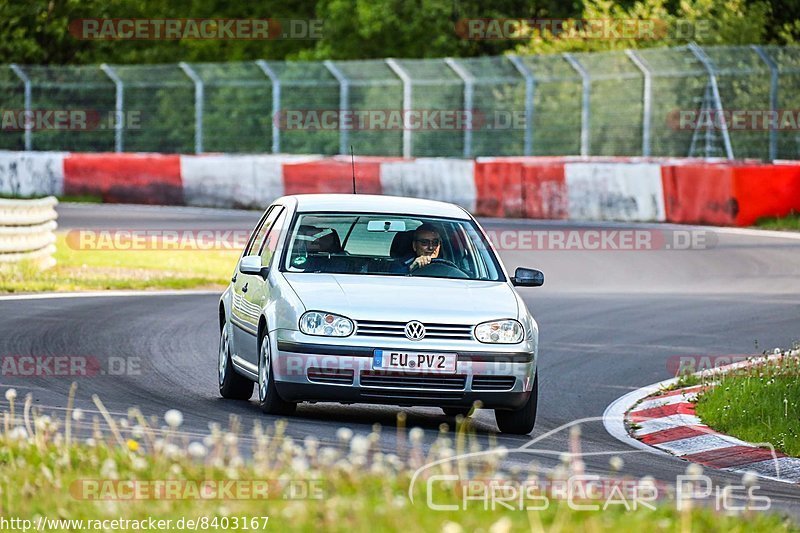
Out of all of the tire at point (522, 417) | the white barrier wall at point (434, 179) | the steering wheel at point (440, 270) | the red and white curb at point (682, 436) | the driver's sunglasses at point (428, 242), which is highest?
the driver's sunglasses at point (428, 242)

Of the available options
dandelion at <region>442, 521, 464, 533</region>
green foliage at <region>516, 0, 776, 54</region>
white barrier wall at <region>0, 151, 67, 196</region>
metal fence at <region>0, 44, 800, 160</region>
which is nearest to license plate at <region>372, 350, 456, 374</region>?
dandelion at <region>442, 521, 464, 533</region>

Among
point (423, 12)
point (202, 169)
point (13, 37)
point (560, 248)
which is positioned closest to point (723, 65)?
point (560, 248)

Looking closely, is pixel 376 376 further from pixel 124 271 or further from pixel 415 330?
pixel 124 271

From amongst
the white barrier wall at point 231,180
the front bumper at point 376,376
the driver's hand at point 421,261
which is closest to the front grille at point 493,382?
the front bumper at point 376,376

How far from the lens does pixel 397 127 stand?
3572 centimetres

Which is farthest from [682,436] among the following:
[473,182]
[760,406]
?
[473,182]

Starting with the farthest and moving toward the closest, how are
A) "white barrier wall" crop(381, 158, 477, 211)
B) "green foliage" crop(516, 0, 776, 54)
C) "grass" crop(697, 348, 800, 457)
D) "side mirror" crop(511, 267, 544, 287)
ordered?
"green foliage" crop(516, 0, 776, 54), "white barrier wall" crop(381, 158, 477, 211), "side mirror" crop(511, 267, 544, 287), "grass" crop(697, 348, 800, 457)

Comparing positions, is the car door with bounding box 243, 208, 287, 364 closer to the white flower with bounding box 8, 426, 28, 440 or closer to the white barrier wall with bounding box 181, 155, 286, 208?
the white flower with bounding box 8, 426, 28, 440

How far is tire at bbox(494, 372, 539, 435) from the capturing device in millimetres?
10719

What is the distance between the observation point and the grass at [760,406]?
36.1 feet

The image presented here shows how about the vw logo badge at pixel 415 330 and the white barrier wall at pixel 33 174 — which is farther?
the white barrier wall at pixel 33 174

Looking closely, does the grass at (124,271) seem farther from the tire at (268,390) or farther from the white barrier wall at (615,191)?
the tire at (268,390)

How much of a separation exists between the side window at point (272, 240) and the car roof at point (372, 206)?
0.54 ft

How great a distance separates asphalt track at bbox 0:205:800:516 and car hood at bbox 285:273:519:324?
71cm
